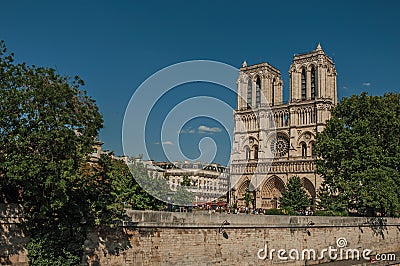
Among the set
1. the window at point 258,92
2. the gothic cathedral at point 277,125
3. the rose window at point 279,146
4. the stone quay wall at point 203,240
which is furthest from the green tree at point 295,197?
the stone quay wall at point 203,240

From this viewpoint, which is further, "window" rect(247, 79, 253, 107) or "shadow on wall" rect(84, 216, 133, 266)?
"window" rect(247, 79, 253, 107)

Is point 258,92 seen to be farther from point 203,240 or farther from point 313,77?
point 203,240

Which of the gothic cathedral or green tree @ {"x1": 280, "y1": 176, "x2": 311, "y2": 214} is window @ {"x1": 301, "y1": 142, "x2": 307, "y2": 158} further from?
green tree @ {"x1": 280, "y1": 176, "x2": 311, "y2": 214}

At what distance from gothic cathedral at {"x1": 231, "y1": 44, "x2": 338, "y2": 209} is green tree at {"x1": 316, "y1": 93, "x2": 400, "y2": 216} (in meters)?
26.2

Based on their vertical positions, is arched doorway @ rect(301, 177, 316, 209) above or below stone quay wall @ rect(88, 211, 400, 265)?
above

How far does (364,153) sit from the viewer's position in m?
35.8

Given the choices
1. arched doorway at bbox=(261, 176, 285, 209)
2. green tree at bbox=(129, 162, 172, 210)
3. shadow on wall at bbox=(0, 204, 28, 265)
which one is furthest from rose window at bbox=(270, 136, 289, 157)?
shadow on wall at bbox=(0, 204, 28, 265)

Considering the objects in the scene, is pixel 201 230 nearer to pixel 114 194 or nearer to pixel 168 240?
pixel 168 240

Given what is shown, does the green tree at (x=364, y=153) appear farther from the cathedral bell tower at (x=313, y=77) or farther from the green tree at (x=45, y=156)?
the cathedral bell tower at (x=313, y=77)

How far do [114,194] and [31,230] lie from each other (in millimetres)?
3545

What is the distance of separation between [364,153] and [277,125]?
3686cm

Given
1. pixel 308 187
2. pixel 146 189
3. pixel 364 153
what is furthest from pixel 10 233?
pixel 308 187

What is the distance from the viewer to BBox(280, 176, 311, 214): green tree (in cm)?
5962

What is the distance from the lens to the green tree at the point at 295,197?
59.6m
